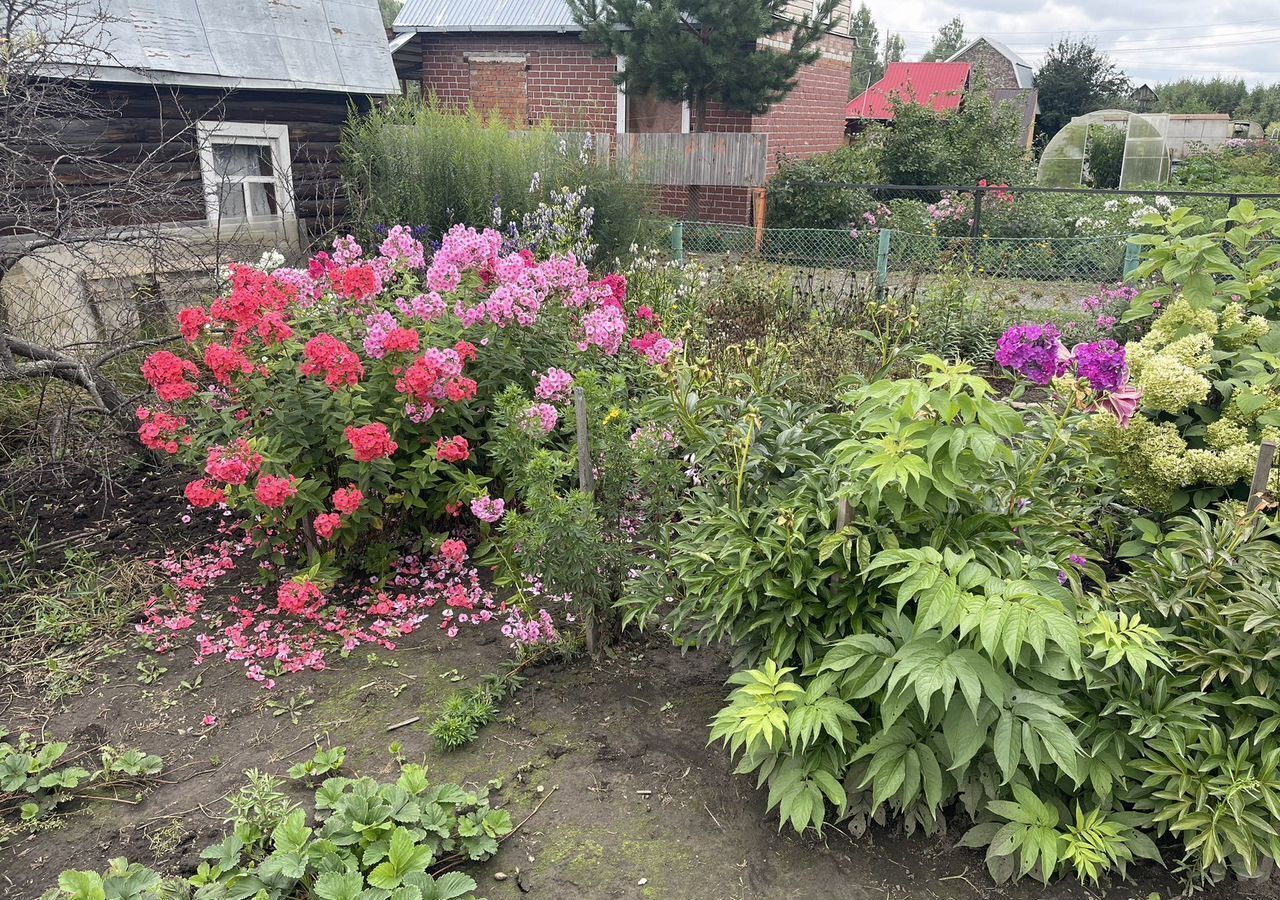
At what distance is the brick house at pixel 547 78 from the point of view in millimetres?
14031

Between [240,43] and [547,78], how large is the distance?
699 cm

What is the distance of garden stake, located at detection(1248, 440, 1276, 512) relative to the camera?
256cm

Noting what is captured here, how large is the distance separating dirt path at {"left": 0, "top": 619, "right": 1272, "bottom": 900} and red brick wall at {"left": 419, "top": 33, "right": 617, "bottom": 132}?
39.5 feet

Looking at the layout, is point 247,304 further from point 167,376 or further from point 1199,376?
point 1199,376

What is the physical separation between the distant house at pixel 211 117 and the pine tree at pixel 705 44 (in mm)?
4040

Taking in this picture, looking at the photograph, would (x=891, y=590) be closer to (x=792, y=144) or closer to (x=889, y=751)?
(x=889, y=751)

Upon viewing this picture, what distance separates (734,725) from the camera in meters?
2.45

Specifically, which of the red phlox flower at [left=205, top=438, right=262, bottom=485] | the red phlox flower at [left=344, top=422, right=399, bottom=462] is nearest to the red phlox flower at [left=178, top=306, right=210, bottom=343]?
the red phlox flower at [left=205, top=438, right=262, bottom=485]

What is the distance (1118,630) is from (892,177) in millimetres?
14304

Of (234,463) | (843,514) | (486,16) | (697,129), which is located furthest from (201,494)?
(486,16)

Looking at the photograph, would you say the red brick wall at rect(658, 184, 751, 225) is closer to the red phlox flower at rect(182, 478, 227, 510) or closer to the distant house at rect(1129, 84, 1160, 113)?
the red phlox flower at rect(182, 478, 227, 510)

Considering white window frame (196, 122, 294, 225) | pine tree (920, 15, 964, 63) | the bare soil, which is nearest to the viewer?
the bare soil

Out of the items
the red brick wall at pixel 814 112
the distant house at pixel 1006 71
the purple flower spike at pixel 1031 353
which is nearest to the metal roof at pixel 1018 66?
the distant house at pixel 1006 71

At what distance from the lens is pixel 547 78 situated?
14531 millimetres
